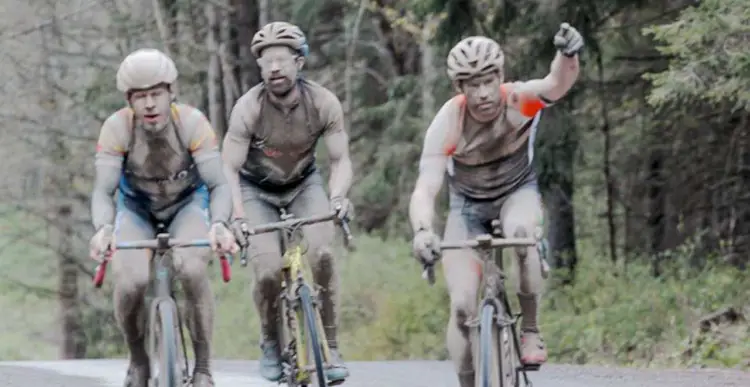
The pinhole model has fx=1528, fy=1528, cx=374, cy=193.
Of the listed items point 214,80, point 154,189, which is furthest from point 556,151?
point 214,80

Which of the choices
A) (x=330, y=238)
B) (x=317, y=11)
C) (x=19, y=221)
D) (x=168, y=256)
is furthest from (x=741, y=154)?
(x=19, y=221)

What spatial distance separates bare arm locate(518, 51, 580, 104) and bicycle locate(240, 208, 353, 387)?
1.50m

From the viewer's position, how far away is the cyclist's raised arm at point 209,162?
348 inches

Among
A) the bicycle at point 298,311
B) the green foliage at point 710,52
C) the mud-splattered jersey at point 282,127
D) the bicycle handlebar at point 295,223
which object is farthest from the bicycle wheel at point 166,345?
the green foliage at point 710,52

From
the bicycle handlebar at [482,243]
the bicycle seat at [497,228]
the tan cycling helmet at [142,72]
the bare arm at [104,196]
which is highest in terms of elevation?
the tan cycling helmet at [142,72]

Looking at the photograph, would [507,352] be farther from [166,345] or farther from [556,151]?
[556,151]

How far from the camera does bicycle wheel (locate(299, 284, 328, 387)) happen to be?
9102 millimetres

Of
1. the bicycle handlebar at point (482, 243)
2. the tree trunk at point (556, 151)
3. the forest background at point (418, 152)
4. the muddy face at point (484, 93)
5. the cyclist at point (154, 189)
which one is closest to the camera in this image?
the bicycle handlebar at point (482, 243)

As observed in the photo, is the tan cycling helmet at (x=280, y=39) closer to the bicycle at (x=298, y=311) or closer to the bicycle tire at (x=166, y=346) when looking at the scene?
the bicycle at (x=298, y=311)

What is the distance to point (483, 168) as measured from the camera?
8.98 meters

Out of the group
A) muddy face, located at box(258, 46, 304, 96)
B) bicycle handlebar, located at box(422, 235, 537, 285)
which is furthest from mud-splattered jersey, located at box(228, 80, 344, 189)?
bicycle handlebar, located at box(422, 235, 537, 285)

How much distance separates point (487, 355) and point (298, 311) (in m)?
1.86

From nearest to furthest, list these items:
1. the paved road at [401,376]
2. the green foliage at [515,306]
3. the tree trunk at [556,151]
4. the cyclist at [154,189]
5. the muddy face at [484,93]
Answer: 1. the muddy face at [484,93]
2. the cyclist at [154,189]
3. the paved road at [401,376]
4. the green foliage at [515,306]
5. the tree trunk at [556,151]

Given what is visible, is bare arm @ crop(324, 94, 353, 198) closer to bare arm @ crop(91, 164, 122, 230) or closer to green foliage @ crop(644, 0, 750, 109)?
bare arm @ crop(91, 164, 122, 230)
